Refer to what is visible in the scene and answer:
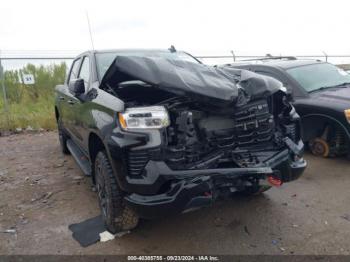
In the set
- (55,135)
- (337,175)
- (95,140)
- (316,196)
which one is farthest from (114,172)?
(55,135)

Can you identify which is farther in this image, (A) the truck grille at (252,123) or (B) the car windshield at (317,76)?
(B) the car windshield at (317,76)

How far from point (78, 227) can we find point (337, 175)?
3.49 m

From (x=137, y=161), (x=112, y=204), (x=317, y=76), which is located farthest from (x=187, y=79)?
(x=317, y=76)

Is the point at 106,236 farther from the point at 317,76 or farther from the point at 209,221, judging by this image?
the point at 317,76

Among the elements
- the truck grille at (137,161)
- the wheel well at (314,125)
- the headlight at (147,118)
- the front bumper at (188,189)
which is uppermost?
the headlight at (147,118)

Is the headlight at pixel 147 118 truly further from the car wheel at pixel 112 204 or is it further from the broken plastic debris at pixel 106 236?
the broken plastic debris at pixel 106 236

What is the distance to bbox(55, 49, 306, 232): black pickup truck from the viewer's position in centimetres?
265

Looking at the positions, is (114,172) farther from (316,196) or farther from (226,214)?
(316,196)

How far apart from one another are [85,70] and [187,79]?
2.03 m

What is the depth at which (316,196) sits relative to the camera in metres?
4.07

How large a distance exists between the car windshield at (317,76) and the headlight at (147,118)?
3.64 metres

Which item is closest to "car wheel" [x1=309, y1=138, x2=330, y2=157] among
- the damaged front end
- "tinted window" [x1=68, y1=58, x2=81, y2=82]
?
the damaged front end

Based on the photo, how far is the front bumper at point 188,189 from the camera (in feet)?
8.55

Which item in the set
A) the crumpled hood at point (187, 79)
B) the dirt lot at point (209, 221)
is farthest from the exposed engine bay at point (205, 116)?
the dirt lot at point (209, 221)
